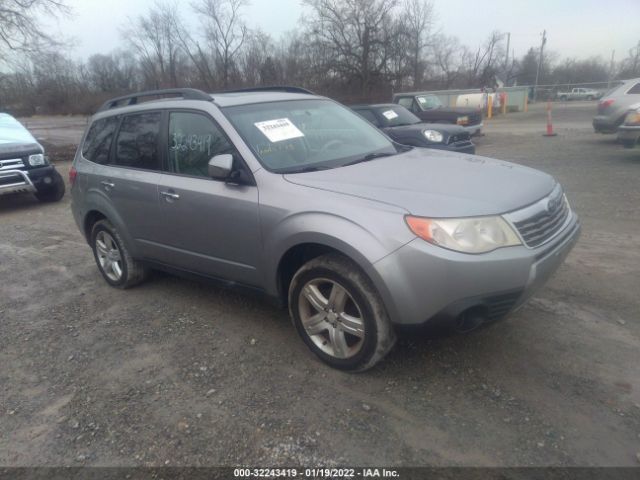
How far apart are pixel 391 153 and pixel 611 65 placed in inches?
2758

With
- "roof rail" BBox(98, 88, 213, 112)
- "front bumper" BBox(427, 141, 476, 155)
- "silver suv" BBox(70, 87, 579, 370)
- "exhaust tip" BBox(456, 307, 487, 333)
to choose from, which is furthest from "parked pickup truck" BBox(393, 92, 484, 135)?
"exhaust tip" BBox(456, 307, 487, 333)

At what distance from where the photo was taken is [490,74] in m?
48.7

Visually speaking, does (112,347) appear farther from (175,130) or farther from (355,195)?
(355,195)

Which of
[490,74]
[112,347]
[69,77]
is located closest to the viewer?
[112,347]

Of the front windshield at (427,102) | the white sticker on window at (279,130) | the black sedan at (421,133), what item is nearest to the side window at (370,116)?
the black sedan at (421,133)

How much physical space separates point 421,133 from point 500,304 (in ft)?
24.1

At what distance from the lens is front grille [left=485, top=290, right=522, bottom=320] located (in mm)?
2588

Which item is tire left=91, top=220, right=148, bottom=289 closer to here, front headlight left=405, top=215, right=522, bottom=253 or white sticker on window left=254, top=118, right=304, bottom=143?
white sticker on window left=254, top=118, right=304, bottom=143

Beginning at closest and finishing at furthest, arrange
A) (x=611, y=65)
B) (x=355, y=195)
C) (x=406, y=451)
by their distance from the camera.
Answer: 1. (x=406, y=451)
2. (x=355, y=195)
3. (x=611, y=65)

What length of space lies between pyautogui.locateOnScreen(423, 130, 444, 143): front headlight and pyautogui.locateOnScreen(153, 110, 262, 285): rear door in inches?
257

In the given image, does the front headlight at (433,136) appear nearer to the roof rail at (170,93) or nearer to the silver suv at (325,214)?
the silver suv at (325,214)

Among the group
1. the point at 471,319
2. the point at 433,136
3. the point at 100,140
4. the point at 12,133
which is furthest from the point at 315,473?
the point at 12,133

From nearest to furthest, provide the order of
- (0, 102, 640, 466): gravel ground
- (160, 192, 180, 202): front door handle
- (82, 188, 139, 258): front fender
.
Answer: (0, 102, 640, 466): gravel ground → (160, 192, 180, 202): front door handle → (82, 188, 139, 258): front fender

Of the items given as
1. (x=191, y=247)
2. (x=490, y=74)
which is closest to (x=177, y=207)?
(x=191, y=247)
